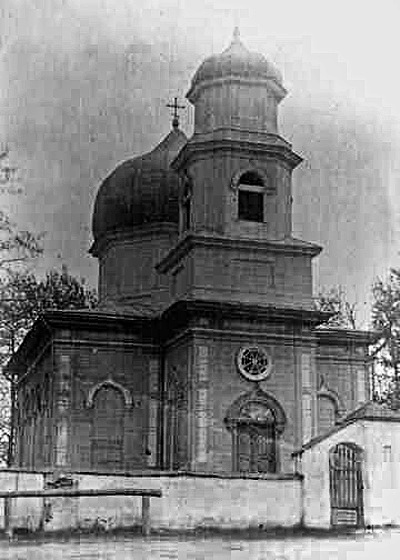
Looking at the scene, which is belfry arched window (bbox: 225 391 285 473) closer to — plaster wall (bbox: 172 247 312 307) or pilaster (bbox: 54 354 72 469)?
plaster wall (bbox: 172 247 312 307)

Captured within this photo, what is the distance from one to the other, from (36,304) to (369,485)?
33.0ft

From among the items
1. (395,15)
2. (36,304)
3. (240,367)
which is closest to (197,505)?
(240,367)

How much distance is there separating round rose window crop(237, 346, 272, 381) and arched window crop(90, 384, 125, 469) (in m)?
2.83

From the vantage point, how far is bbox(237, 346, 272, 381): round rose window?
1956 centimetres

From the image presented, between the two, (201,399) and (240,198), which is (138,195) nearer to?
(240,198)

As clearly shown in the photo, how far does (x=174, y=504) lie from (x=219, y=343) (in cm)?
565

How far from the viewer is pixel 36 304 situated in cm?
2227

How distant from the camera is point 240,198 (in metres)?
20.8

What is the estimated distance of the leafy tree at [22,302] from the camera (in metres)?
18.4

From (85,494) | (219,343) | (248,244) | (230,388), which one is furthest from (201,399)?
(85,494)

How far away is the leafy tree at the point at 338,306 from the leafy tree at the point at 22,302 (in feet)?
18.6

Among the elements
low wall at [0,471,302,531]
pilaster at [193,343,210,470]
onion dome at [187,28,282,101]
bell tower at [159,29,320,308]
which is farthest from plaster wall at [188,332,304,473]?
onion dome at [187,28,282,101]

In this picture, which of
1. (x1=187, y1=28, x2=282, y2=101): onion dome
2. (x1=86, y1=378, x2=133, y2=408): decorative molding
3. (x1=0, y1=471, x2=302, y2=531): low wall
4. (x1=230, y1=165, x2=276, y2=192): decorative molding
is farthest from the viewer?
(x1=230, y1=165, x2=276, y2=192): decorative molding

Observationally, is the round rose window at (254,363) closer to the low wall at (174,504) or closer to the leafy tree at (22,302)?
the leafy tree at (22,302)
